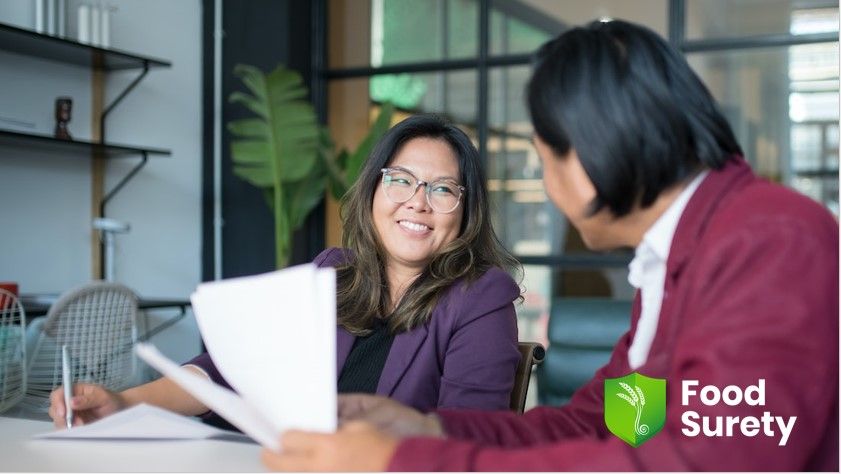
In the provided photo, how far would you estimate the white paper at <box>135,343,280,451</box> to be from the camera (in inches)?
36.6

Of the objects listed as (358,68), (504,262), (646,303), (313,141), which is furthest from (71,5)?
(646,303)

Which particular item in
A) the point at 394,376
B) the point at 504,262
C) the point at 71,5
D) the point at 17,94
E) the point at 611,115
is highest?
the point at 71,5

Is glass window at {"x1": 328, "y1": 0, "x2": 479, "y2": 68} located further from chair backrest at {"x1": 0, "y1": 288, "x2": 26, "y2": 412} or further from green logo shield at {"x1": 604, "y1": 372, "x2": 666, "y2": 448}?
green logo shield at {"x1": 604, "y1": 372, "x2": 666, "y2": 448}

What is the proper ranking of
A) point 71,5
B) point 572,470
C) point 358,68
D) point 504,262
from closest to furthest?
point 572,470 < point 504,262 < point 71,5 < point 358,68

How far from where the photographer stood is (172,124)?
522 cm

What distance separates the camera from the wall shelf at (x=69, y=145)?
13.2ft

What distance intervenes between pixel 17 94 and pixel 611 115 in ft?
13.0

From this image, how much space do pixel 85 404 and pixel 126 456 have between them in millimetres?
289

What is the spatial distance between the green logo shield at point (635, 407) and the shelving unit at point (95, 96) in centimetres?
337

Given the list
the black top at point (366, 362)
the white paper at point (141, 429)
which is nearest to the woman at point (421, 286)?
the black top at point (366, 362)

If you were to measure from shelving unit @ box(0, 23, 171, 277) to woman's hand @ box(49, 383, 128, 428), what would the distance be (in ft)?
9.10

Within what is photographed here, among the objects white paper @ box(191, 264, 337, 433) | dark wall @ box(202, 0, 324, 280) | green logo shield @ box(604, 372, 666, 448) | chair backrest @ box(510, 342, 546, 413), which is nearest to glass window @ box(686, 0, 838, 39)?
dark wall @ box(202, 0, 324, 280)

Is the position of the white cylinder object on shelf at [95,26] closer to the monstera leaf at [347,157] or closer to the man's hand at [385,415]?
the monstera leaf at [347,157]

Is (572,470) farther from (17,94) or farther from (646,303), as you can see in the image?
(17,94)
